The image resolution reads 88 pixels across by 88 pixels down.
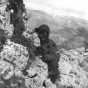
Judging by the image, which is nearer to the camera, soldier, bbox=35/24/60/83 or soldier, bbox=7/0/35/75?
soldier, bbox=7/0/35/75

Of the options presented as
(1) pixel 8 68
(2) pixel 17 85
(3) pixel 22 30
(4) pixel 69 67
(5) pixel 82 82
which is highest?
(3) pixel 22 30

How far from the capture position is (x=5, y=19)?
36.3 m

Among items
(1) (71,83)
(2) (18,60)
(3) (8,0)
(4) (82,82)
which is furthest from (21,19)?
(4) (82,82)

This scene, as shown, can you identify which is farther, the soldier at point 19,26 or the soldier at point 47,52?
the soldier at point 47,52

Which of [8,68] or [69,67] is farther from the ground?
[8,68]

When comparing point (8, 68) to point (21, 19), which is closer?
point (8, 68)

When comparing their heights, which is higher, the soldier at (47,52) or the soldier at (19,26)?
the soldier at (19,26)

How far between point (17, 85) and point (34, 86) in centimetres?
522

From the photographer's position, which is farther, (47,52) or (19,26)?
(47,52)

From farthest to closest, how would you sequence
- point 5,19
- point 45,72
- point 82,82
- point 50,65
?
point 82,82 < point 50,65 < point 45,72 < point 5,19

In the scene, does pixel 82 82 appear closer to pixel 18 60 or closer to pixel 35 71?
pixel 35 71

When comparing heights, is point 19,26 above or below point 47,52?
above

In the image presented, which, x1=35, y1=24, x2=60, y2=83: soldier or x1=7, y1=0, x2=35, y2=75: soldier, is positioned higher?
x1=7, y1=0, x2=35, y2=75: soldier

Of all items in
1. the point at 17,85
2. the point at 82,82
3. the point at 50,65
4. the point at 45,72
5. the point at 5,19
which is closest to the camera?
the point at 17,85
